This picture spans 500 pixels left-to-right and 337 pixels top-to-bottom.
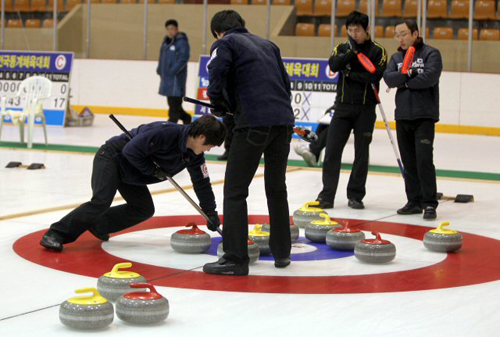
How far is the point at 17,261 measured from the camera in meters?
4.63

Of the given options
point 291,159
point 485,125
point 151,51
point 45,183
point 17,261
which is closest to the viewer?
point 17,261

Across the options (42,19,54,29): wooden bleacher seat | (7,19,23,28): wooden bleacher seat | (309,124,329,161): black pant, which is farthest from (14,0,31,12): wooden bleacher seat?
(309,124,329,161): black pant

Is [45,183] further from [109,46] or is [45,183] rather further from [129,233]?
[109,46]

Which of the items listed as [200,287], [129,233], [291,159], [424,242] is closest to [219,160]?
[291,159]

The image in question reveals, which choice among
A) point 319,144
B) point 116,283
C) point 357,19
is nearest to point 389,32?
point 319,144

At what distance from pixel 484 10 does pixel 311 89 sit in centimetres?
546

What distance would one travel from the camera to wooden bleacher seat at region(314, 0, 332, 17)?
17.8 meters

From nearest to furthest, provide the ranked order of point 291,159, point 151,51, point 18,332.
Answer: point 18,332 < point 291,159 < point 151,51

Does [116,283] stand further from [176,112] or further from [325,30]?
[325,30]

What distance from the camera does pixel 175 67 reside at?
43.3 feet

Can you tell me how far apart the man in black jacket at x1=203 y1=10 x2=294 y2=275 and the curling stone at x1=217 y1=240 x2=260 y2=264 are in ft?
0.37

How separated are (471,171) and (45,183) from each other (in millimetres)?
5014

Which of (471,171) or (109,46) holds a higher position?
(109,46)

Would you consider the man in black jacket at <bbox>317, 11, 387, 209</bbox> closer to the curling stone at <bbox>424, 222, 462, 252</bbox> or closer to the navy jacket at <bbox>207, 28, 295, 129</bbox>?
the curling stone at <bbox>424, 222, 462, 252</bbox>
